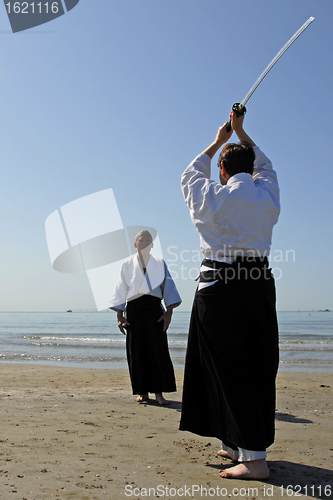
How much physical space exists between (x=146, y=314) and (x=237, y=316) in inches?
99.3

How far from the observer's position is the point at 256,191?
2.29 m

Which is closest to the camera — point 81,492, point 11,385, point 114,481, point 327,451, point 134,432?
point 81,492

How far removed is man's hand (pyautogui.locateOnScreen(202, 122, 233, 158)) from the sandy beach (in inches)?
72.7

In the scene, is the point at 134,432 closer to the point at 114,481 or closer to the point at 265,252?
the point at 114,481

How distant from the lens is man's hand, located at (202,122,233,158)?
2482 mm

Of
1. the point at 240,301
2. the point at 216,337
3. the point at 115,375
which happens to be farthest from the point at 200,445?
the point at 115,375

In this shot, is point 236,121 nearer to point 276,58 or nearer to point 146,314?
point 276,58

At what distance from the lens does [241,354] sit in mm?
2199

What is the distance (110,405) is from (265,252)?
2796 millimetres

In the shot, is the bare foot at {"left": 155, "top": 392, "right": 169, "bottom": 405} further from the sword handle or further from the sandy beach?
the sword handle

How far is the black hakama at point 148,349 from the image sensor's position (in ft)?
14.8

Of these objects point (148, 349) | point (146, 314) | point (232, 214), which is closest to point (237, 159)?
point (232, 214)

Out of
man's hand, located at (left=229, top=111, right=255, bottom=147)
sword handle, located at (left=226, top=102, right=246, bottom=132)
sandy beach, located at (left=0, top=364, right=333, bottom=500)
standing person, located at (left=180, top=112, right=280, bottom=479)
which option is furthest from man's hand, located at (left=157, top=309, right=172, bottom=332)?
sword handle, located at (left=226, top=102, right=246, bottom=132)

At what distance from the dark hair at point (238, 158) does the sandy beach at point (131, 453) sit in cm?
172
